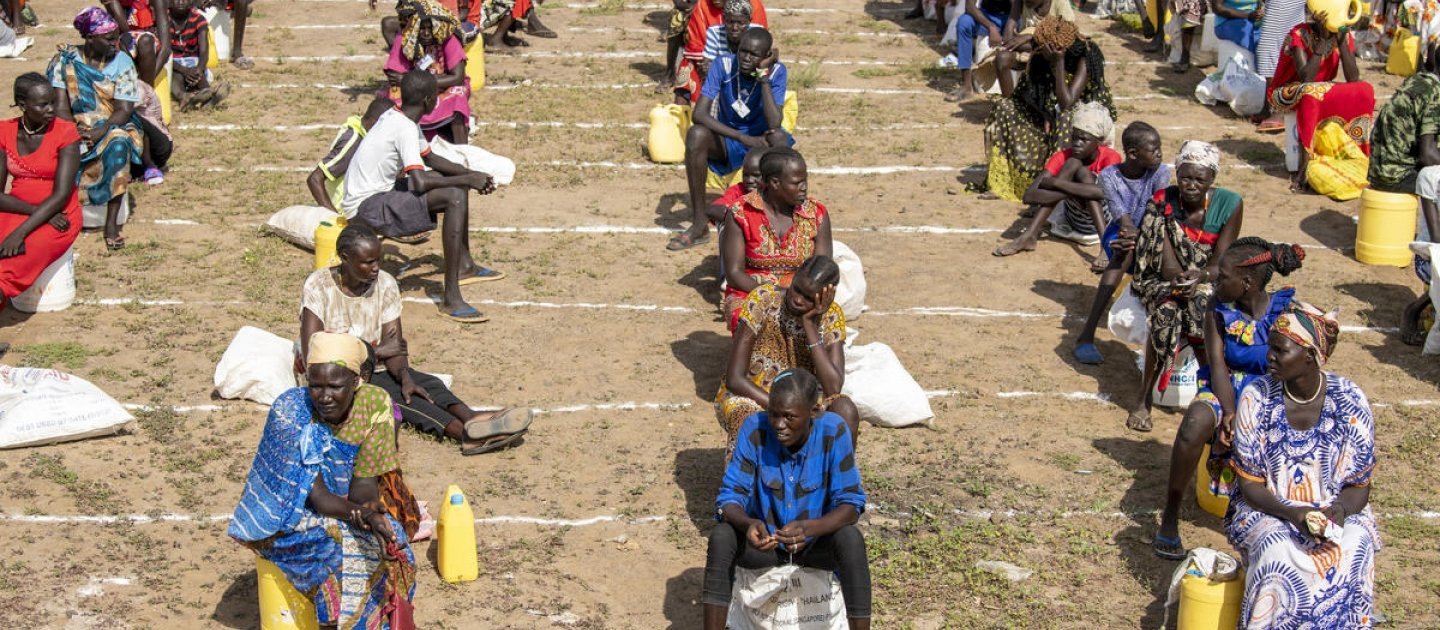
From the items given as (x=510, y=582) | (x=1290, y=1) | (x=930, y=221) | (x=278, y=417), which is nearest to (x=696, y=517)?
(x=510, y=582)

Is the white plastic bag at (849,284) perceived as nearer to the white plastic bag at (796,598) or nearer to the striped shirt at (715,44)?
the striped shirt at (715,44)

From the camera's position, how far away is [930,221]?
455 inches

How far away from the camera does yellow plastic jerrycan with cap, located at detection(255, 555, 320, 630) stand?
5.86m

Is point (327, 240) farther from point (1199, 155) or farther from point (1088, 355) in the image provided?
point (1199, 155)

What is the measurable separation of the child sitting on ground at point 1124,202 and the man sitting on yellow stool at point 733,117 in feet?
7.26

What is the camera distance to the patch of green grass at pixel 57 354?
29.2 ft

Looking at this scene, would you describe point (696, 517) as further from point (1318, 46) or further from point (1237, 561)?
point (1318, 46)

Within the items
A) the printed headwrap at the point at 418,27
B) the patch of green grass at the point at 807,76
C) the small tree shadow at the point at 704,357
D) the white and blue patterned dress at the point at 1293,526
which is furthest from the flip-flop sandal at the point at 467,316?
Result: the patch of green grass at the point at 807,76

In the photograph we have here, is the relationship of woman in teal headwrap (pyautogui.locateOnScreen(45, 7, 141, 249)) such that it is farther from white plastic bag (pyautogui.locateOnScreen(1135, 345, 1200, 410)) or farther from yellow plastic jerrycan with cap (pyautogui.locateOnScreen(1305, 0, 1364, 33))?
yellow plastic jerrycan with cap (pyautogui.locateOnScreen(1305, 0, 1364, 33))

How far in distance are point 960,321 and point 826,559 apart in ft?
13.9

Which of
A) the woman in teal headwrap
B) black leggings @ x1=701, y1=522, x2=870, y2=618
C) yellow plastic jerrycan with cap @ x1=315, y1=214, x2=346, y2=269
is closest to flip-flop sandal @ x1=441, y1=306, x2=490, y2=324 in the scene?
yellow plastic jerrycan with cap @ x1=315, y1=214, x2=346, y2=269

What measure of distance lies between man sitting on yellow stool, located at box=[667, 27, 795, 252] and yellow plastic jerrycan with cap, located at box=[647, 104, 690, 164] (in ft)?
4.76

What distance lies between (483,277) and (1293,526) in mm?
5804

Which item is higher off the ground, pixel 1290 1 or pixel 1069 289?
pixel 1290 1
